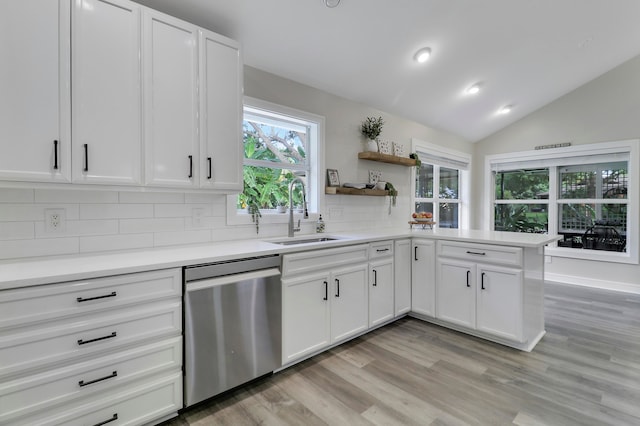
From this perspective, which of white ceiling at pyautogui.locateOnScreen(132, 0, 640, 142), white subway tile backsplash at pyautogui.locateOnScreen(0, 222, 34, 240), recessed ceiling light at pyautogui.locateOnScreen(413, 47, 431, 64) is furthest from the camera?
recessed ceiling light at pyautogui.locateOnScreen(413, 47, 431, 64)

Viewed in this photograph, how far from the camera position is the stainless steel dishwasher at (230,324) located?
1.77m

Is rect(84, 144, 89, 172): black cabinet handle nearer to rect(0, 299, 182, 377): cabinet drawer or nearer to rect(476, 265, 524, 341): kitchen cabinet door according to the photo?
rect(0, 299, 182, 377): cabinet drawer

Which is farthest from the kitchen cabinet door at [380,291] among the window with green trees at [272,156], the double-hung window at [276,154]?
the window with green trees at [272,156]


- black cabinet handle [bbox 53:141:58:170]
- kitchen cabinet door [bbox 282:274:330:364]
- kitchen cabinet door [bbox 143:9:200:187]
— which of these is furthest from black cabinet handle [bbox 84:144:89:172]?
kitchen cabinet door [bbox 282:274:330:364]

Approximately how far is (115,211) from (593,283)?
5986 millimetres

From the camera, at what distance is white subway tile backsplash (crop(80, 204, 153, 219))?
197 cm

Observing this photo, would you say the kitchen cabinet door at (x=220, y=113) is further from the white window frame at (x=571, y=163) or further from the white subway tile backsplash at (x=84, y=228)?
the white window frame at (x=571, y=163)

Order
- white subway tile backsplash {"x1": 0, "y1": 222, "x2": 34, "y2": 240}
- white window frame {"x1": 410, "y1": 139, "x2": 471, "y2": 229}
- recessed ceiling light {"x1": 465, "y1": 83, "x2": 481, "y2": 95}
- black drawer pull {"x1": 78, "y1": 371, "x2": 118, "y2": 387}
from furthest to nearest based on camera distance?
white window frame {"x1": 410, "y1": 139, "x2": 471, "y2": 229} < recessed ceiling light {"x1": 465, "y1": 83, "x2": 481, "y2": 95} < white subway tile backsplash {"x1": 0, "y1": 222, "x2": 34, "y2": 240} < black drawer pull {"x1": 78, "y1": 371, "x2": 118, "y2": 387}

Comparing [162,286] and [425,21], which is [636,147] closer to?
[425,21]

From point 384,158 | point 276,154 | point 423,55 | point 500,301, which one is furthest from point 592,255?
point 276,154

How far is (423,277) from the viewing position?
3.20m

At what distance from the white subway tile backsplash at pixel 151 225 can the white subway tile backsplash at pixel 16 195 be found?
1.56 ft

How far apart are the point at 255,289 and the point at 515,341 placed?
2184 millimetres

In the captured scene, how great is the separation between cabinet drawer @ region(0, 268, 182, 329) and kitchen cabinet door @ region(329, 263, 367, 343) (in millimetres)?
1241
